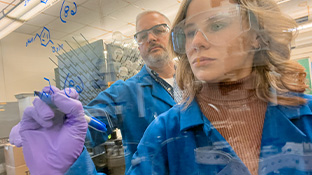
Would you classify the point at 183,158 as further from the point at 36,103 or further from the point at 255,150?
the point at 36,103

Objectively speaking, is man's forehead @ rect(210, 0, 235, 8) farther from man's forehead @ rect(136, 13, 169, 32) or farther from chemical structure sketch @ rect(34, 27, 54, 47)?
chemical structure sketch @ rect(34, 27, 54, 47)

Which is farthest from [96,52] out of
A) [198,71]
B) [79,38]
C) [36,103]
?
[198,71]

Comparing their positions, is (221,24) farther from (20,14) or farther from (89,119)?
(20,14)

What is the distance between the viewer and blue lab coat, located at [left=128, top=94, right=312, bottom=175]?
33 cm

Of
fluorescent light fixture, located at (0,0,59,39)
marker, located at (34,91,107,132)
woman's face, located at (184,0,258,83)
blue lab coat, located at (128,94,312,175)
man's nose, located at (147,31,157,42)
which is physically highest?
fluorescent light fixture, located at (0,0,59,39)

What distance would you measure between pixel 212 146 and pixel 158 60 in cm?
21

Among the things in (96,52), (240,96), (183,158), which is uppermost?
(96,52)

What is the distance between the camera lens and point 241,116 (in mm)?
346

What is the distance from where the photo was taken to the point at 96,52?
0.50 metres

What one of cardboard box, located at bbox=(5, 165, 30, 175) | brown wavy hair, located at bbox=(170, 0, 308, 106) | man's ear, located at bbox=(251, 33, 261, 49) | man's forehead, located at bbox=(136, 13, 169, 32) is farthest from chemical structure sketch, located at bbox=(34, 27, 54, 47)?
cardboard box, located at bbox=(5, 165, 30, 175)

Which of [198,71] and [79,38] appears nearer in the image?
[198,71]

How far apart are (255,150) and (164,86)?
0.22m

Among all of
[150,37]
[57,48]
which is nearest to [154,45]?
[150,37]

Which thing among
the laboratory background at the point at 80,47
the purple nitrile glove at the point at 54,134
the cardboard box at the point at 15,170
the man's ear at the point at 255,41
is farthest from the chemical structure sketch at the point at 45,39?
the cardboard box at the point at 15,170
